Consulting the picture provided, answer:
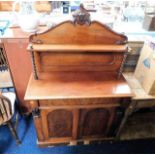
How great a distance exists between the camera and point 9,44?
125 centimetres

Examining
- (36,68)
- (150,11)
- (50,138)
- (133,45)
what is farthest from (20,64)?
(150,11)

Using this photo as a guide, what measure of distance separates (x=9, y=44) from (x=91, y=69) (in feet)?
2.22

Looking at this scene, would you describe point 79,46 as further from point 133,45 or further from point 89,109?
point 133,45

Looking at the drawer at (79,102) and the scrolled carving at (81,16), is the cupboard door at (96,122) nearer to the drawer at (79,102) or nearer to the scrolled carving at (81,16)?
the drawer at (79,102)

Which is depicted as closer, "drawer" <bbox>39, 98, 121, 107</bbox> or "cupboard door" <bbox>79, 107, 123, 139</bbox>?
"drawer" <bbox>39, 98, 121, 107</bbox>

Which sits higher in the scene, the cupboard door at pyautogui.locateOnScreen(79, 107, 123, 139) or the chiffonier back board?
the chiffonier back board

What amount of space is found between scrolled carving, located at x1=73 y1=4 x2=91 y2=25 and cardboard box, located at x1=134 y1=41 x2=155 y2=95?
58 centimetres

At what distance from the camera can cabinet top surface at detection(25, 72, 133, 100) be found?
3.55 ft

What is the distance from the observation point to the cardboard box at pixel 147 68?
4.01ft

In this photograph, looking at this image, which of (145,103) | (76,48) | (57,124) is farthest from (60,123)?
(145,103)

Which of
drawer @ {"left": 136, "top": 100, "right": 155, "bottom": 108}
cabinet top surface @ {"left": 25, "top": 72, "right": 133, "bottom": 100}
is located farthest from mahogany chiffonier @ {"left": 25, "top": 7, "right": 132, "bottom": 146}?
drawer @ {"left": 136, "top": 100, "right": 155, "bottom": 108}

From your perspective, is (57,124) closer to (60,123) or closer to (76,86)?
(60,123)

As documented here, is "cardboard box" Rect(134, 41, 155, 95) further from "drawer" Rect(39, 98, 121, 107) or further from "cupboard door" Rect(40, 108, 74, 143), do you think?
"cupboard door" Rect(40, 108, 74, 143)

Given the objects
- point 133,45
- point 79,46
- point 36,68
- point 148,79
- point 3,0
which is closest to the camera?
point 79,46
